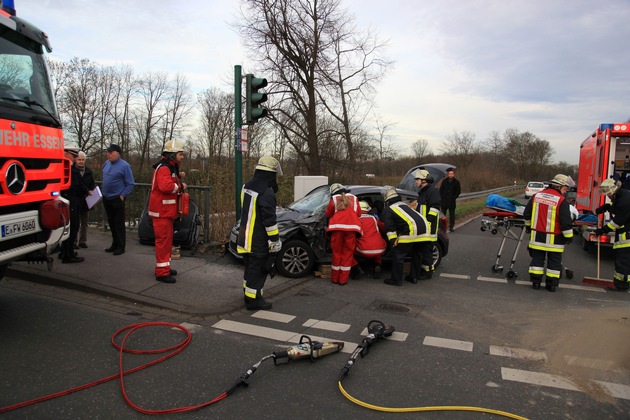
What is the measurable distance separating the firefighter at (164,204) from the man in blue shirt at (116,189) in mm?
1583

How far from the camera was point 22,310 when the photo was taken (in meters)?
4.88

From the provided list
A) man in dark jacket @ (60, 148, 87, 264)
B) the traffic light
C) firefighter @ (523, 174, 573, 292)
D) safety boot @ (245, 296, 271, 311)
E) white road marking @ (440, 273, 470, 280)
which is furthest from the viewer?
white road marking @ (440, 273, 470, 280)

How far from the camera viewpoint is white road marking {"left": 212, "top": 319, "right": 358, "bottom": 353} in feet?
14.6

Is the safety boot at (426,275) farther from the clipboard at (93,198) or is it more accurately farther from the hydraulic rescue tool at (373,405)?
the clipboard at (93,198)

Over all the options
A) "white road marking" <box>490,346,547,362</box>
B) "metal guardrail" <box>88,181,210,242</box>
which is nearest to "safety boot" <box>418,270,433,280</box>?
"white road marking" <box>490,346,547,362</box>

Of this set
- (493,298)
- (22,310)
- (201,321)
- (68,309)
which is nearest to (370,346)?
(201,321)

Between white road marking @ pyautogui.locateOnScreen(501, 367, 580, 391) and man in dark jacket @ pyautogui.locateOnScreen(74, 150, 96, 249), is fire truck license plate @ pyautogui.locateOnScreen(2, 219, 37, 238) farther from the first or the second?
white road marking @ pyautogui.locateOnScreen(501, 367, 580, 391)

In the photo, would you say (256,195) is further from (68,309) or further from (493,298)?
(493,298)

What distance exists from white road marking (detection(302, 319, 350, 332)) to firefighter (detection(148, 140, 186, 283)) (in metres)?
2.26

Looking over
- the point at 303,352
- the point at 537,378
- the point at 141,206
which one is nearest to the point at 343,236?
the point at 303,352

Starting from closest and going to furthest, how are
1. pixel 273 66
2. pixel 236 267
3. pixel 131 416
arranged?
1. pixel 131 416
2. pixel 236 267
3. pixel 273 66

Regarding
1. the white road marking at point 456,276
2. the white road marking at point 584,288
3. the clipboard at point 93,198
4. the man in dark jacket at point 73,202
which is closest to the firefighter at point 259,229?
the man in dark jacket at point 73,202

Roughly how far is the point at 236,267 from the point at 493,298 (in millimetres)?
4149

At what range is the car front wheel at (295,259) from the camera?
690 cm
